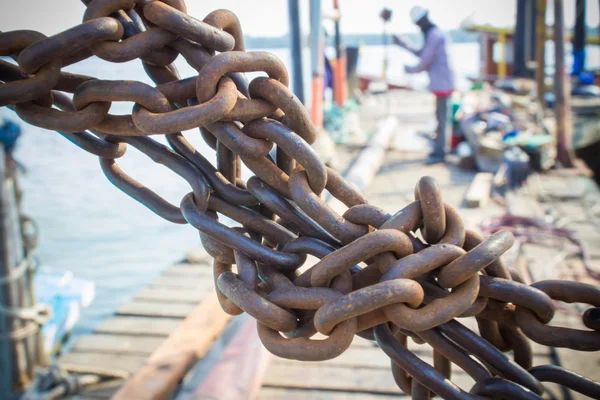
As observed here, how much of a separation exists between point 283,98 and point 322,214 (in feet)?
0.53

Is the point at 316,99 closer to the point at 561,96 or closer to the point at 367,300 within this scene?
the point at 561,96

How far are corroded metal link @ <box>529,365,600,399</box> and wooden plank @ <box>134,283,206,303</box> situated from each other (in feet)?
12.5

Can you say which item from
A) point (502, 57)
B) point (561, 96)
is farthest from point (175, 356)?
point (502, 57)

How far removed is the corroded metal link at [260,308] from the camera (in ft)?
2.07

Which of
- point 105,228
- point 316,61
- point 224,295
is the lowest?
point 105,228

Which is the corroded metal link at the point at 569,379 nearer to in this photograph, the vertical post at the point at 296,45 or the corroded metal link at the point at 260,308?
the corroded metal link at the point at 260,308

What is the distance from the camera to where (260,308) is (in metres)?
0.63

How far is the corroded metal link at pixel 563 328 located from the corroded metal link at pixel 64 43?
2.16 ft

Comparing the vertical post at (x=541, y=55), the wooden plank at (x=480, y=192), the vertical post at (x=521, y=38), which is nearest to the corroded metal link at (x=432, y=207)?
the wooden plank at (x=480, y=192)

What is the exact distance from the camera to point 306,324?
2.16ft

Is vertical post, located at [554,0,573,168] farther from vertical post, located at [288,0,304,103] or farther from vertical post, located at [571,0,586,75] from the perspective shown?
vertical post, located at [571,0,586,75]

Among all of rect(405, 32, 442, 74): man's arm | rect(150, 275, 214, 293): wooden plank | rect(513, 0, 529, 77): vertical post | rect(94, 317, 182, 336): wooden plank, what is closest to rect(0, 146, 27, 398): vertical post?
rect(94, 317, 182, 336): wooden plank

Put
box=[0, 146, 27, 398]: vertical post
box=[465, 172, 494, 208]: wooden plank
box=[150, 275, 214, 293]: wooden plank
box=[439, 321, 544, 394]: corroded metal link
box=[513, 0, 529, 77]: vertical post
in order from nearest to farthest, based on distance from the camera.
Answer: box=[439, 321, 544, 394]: corroded metal link
box=[0, 146, 27, 398]: vertical post
box=[150, 275, 214, 293]: wooden plank
box=[465, 172, 494, 208]: wooden plank
box=[513, 0, 529, 77]: vertical post

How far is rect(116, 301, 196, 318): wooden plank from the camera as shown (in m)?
4.17
